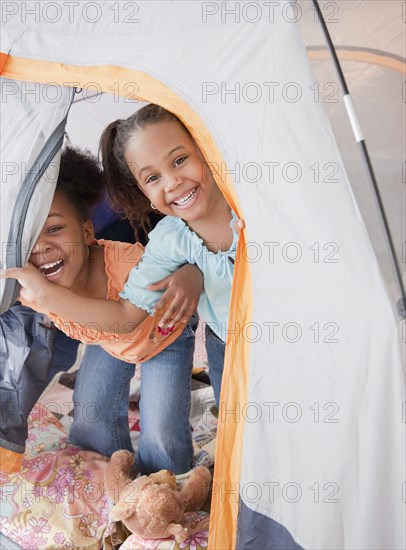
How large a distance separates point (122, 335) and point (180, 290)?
195mm

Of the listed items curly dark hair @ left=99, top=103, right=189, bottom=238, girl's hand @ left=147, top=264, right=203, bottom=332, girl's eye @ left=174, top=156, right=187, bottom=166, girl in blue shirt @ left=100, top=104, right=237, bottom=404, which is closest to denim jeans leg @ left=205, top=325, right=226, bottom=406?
girl in blue shirt @ left=100, top=104, right=237, bottom=404

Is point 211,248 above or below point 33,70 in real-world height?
below

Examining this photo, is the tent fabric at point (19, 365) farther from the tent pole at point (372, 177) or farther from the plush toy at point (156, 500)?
the tent pole at point (372, 177)

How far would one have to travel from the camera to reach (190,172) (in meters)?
1.23

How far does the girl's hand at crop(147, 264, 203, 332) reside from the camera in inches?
51.1

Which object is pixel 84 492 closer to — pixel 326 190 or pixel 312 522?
pixel 312 522

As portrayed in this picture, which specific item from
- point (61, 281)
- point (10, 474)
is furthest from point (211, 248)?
point (10, 474)

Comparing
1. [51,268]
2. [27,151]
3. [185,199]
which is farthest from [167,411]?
[27,151]

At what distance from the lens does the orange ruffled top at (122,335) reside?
1.40 meters

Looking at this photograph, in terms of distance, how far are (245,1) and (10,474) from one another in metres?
1.10

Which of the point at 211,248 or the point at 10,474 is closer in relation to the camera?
the point at 211,248

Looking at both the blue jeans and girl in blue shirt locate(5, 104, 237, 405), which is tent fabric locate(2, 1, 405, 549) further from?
the blue jeans

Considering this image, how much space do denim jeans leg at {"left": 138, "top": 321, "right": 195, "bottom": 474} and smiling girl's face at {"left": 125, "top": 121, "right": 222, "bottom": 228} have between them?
1.26ft

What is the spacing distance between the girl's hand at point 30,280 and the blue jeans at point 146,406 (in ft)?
1.06
